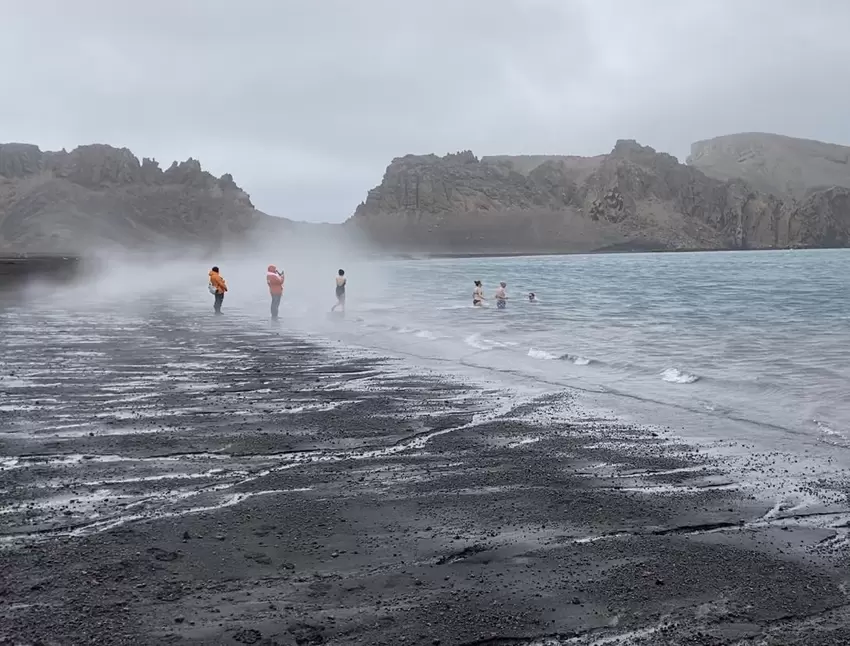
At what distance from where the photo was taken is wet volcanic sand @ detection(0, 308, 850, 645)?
4.39m

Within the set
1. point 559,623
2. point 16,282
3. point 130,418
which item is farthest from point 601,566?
point 16,282

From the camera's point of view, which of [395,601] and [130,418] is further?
[130,418]

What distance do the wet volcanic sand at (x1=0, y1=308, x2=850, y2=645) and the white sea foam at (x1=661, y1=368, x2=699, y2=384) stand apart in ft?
15.1

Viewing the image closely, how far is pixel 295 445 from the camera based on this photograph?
8500 mm

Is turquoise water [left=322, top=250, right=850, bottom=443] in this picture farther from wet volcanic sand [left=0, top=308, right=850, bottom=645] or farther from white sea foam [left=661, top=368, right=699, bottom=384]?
wet volcanic sand [left=0, top=308, right=850, bottom=645]

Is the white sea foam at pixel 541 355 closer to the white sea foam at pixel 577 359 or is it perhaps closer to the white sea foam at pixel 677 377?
the white sea foam at pixel 577 359

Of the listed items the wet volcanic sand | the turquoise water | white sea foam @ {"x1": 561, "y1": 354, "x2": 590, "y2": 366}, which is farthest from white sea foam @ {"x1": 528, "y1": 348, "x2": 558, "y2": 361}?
the wet volcanic sand

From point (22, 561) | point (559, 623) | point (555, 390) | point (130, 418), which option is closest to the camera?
point (559, 623)

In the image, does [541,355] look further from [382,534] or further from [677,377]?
[382,534]

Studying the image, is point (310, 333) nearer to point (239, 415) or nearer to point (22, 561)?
point (239, 415)

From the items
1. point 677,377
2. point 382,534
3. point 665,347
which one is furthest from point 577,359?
point 382,534

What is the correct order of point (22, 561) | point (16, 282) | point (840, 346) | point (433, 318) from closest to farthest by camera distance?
point (22, 561)
point (840, 346)
point (433, 318)
point (16, 282)

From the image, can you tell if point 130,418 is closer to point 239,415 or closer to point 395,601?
point 239,415

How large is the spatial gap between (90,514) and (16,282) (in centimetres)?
4622
